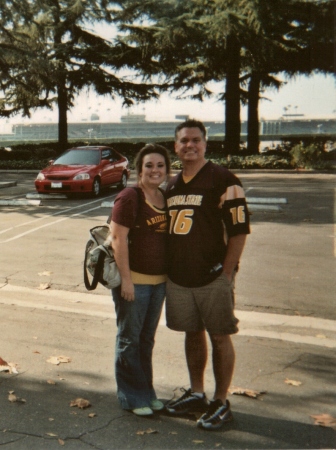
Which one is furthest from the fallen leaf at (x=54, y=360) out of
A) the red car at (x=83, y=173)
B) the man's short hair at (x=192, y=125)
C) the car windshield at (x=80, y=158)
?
the car windshield at (x=80, y=158)

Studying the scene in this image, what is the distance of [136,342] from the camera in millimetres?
3762

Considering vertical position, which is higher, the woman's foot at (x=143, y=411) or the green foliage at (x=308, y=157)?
the green foliage at (x=308, y=157)

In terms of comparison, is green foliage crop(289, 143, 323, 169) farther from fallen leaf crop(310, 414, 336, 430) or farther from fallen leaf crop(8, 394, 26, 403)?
fallen leaf crop(8, 394, 26, 403)

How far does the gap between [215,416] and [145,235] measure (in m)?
1.21

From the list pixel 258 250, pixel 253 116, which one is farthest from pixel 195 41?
pixel 258 250

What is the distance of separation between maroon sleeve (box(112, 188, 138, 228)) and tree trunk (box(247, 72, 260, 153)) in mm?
28279

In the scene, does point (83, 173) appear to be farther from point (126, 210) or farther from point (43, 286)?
point (126, 210)

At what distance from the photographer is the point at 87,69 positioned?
32.2 m

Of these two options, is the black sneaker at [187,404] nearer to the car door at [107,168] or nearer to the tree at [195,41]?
the car door at [107,168]

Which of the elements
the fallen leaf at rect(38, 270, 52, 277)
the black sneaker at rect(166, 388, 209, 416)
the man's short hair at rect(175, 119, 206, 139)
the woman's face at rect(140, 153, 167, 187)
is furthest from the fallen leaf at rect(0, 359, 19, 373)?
the fallen leaf at rect(38, 270, 52, 277)

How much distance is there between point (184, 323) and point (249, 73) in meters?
29.4

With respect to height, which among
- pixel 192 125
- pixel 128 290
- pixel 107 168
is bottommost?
pixel 128 290

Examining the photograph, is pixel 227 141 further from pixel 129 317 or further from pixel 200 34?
pixel 129 317

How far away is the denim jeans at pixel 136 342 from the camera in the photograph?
Result: 371 centimetres
